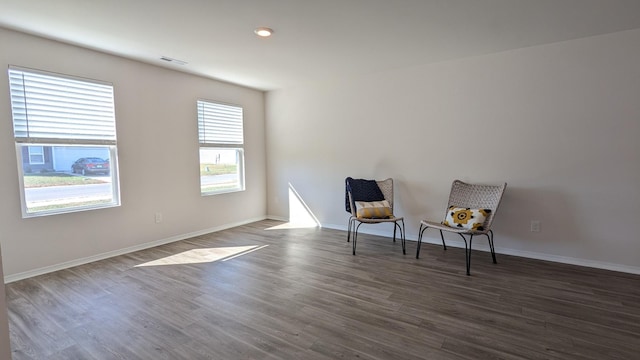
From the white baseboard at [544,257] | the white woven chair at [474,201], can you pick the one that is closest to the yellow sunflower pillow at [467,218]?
the white woven chair at [474,201]

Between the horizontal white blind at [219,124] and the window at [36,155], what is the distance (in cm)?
183

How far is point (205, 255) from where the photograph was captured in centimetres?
370

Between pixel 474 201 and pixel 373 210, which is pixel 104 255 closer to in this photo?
pixel 373 210

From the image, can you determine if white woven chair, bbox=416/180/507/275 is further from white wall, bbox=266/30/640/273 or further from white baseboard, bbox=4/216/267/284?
white baseboard, bbox=4/216/267/284

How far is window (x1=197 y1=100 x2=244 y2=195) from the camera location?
15.4ft

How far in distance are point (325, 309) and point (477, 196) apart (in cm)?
225

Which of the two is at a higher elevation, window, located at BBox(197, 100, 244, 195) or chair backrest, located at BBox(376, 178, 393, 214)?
window, located at BBox(197, 100, 244, 195)

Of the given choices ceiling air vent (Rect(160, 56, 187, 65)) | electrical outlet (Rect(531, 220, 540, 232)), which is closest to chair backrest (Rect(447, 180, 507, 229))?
electrical outlet (Rect(531, 220, 540, 232))

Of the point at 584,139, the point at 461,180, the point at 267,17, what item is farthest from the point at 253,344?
the point at 584,139

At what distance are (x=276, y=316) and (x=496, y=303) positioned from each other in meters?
1.68

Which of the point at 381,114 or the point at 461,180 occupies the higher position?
the point at 381,114

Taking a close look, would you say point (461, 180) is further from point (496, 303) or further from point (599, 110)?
point (496, 303)

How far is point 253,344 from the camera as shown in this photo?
1969 millimetres

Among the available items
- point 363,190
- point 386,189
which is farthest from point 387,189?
point 363,190
